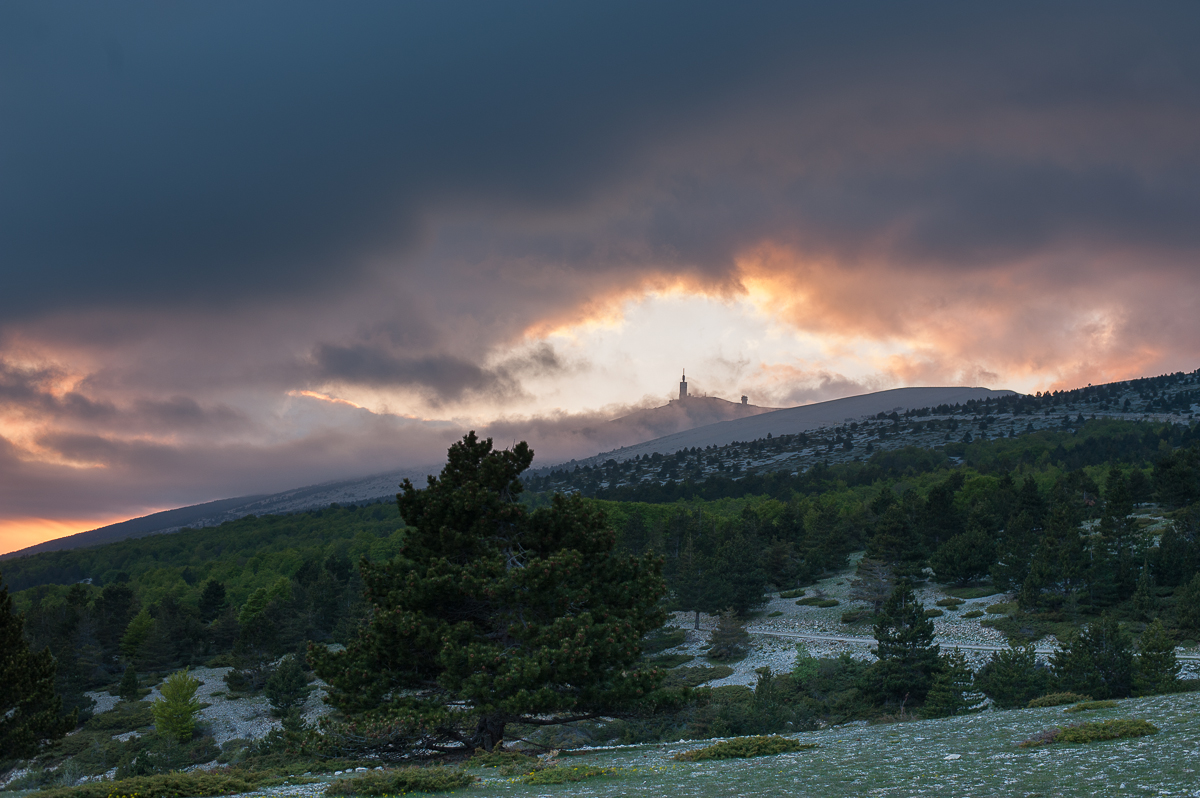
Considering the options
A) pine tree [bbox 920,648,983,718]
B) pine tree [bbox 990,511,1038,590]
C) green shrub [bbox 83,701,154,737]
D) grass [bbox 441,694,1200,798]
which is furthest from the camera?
pine tree [bbox 990,511,1038,590]

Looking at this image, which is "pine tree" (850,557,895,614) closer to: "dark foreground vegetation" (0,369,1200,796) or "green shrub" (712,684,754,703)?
"dark foreground vegetation" (0,369,1200,796)

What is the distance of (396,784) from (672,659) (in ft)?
184

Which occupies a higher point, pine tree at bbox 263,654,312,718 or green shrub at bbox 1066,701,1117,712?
green shrub at bbox 1066,701,1117,712

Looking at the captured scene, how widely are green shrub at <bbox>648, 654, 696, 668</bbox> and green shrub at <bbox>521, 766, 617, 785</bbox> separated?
52169 millimetres

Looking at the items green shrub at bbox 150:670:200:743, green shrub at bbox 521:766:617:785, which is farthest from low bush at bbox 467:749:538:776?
green shrub at bbox 150:670:200:743

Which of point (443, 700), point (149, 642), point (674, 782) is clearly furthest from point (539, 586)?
point (149, 642)

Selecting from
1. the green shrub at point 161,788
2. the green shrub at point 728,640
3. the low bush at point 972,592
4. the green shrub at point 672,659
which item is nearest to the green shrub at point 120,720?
the green shrub at point 672,659

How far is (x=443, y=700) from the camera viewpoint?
23.9 meters

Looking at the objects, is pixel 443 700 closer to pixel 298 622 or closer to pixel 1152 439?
pixel 298 622

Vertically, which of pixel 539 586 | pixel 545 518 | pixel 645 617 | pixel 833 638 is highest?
pixel 545 518

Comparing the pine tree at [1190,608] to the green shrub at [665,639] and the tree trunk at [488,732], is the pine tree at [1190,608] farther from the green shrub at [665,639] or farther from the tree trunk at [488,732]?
the tree trunk at [488,732]

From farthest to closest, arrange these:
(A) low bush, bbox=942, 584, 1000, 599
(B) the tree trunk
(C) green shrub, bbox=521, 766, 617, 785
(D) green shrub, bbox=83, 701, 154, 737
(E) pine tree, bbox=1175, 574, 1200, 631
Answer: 1. (A) low bush, bbox=942, 584, 1000, 599
2. (D) green shrub, bbox=83, 701, 154, 737
3. (E) pine tree, bbox=1175, 574, 1200, 631
4. (B) the tree trunk
5. (C) green shrub, bbox=521, 766, 617, 785

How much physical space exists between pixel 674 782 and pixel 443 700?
11.4m

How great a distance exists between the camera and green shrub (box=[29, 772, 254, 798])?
15.0 metres
